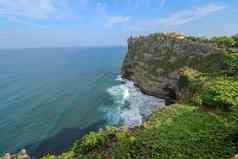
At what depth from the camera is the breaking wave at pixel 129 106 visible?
40.8 metres

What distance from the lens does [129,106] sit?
47656 mm

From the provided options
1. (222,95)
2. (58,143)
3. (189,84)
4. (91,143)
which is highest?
(222,95)

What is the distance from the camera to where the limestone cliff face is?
161 feet

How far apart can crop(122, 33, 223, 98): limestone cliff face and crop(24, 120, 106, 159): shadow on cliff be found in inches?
796

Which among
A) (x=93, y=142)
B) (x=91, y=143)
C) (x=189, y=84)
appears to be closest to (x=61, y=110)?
(x=189, y=84)

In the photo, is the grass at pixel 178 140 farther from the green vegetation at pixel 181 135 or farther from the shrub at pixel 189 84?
the shrub at pixel 189 84

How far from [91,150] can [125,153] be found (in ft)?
13.9

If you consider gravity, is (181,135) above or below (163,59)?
below

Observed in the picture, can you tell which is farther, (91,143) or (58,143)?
(58,143)

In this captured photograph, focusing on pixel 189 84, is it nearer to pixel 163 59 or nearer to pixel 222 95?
pixel 222 95

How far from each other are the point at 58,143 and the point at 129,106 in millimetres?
18618

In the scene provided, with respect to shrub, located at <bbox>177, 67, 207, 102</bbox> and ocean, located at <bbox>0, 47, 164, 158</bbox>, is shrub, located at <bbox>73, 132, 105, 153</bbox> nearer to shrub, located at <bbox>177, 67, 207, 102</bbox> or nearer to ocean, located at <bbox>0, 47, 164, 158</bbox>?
ocean, located at <bbox>0, 47, 164, 158</bbox>

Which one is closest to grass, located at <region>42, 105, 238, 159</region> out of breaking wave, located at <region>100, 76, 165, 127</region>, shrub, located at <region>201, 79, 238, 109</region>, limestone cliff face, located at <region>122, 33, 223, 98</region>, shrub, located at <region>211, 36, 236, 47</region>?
shrub, located at <region>201, 79, 238, 109</region>

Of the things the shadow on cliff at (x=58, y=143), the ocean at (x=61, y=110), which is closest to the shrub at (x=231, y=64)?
the ocean at (x=61, y=110)
